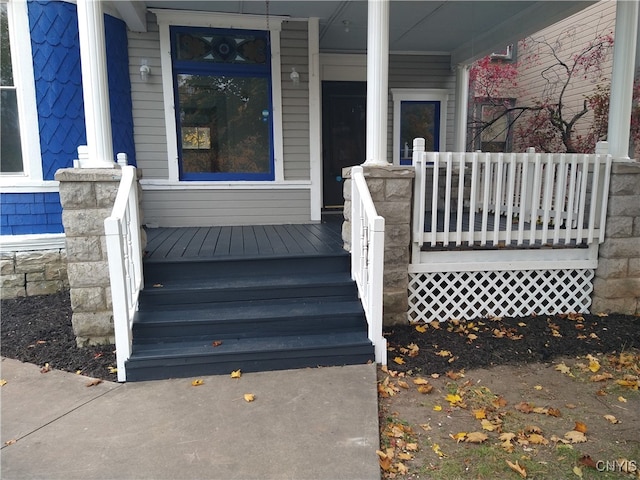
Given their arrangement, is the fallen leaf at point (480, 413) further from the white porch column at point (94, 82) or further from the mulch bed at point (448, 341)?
the white porch column at point (94, 82)

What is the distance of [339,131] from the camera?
671 centimetres

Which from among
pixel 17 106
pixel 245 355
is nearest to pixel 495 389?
pixel 245 355

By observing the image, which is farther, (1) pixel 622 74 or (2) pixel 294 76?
(2) pixel 294 76

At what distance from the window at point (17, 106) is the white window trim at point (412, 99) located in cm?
467

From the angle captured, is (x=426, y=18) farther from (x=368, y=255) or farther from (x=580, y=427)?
(x=580, y=427)

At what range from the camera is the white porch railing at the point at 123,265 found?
275 cm

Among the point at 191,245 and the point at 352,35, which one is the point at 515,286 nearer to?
the point at 191,245

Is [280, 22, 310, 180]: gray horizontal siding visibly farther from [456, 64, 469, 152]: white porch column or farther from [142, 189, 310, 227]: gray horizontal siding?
[456, 64, 469, 152]: white porch column

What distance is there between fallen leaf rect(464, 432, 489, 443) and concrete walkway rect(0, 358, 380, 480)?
47 cm

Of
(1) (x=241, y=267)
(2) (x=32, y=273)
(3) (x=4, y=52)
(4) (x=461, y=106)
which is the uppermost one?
(3) (x=4, y=52)

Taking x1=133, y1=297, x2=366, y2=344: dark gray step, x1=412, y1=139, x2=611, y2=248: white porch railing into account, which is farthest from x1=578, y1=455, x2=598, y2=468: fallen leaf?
x1=412, y1=139, x2=611, y2=248: white porch railing

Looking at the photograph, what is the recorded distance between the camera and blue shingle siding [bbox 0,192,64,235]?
4316 mm

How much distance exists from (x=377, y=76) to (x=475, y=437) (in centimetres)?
268

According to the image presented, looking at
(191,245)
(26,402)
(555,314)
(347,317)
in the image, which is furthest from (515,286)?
(26,402)
